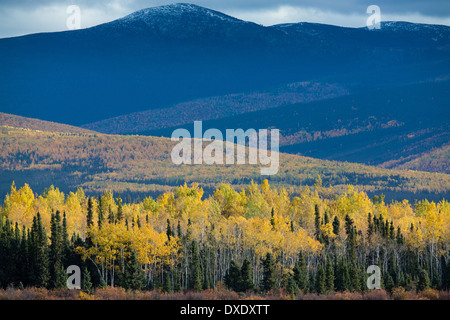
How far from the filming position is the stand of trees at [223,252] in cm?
10781

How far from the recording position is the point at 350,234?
124 m

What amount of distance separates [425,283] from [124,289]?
40.5 meters

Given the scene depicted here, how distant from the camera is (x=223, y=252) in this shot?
411ft

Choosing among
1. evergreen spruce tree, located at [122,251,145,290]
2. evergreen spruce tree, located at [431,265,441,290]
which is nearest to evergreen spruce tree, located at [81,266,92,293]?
evergreen spruce tree, located at [122,251,145,290]

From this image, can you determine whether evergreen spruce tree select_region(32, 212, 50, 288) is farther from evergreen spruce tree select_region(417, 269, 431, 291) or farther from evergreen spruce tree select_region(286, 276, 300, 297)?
evergreen spruce tree select_region(417, 269, 431, 291)

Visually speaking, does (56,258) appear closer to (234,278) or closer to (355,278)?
(234,278)

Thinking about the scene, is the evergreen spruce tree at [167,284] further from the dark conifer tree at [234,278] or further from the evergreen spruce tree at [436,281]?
the evergreen spruce tree at [436,281]

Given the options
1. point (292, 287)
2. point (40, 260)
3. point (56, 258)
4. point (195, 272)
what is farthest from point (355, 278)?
point (40, 260)

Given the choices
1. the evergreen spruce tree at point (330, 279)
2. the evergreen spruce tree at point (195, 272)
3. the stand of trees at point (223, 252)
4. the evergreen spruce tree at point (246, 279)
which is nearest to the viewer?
the evergreen spruce tree at point (330, 279)

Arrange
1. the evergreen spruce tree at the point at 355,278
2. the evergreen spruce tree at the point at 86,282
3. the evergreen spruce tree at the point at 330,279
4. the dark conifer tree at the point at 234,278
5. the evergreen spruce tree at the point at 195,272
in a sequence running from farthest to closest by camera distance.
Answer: the evergreen spruce tree at the point at 195,272, the evergreen spruce tree at the point at 355,278, the dark conifer tree at the point at 234,278, the evergreen spruce tree at the point at 330,279, the evergreen spruce tree at the point at 86,282

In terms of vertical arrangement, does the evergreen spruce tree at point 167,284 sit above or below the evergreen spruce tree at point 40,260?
below

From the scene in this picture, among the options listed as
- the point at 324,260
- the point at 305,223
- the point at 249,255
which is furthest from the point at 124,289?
the point at 305,223

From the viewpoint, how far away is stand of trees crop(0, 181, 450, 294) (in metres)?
108

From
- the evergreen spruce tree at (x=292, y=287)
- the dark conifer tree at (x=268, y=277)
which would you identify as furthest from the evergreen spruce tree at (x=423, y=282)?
the dark conifer tree at (x=268, y=277)
